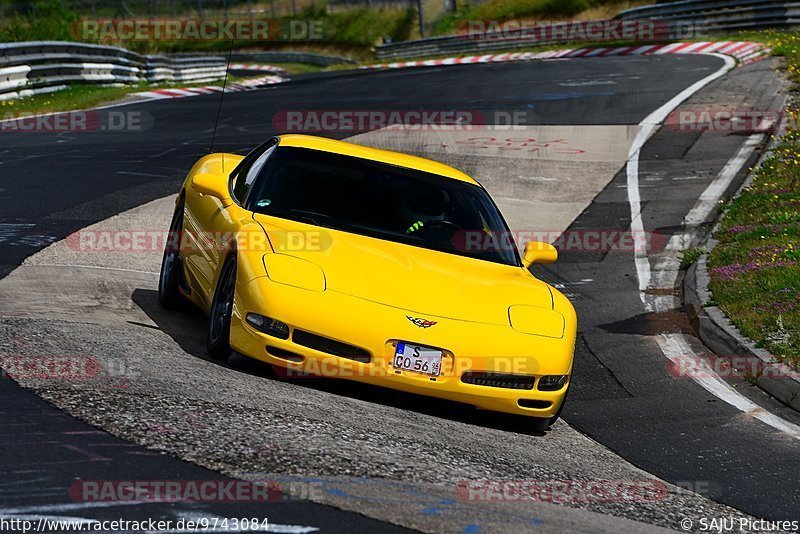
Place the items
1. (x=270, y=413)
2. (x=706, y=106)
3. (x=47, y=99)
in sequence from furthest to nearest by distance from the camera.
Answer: (x=47, y=99)
(x=706, y=106)
(x=270, y=413)

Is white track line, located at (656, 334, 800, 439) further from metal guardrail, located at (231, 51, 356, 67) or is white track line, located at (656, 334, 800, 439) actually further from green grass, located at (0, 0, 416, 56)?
metal guardrail, located at (231, 51, 356, 67)

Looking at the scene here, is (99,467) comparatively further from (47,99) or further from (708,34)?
(708,34)

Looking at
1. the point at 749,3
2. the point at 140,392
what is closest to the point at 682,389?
the point at 140,392

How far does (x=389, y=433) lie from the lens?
5.89 m

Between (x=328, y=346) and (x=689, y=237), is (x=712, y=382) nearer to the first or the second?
(x=328, y=346)

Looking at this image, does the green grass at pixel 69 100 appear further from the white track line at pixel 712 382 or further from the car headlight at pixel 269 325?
the car headlight at pixel 269 325

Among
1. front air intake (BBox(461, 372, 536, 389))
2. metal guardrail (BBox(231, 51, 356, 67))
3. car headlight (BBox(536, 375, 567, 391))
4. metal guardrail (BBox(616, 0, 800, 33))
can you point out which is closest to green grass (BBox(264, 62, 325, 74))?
metal guardrail (BBox(231, 51, 356, 67))

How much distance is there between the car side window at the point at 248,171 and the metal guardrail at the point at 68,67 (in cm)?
1567

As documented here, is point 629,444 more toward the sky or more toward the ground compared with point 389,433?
more toward the ground

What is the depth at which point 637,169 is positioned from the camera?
56.1ft

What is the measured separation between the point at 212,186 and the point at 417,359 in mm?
2125

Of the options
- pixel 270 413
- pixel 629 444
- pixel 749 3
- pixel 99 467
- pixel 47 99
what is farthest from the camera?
pixel 749 3

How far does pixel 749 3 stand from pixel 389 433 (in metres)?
33.6

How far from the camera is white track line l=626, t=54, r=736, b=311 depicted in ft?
39.9
